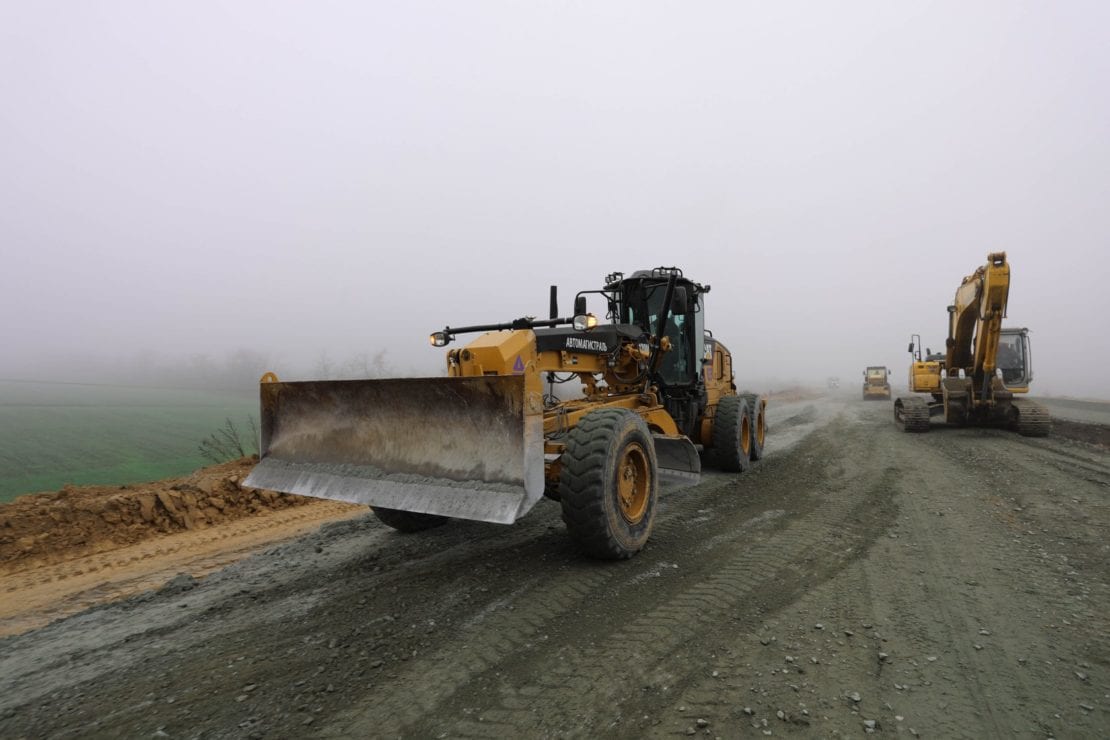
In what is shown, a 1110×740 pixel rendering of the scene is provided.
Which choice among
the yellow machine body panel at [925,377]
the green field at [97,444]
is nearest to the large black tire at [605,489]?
the green field at [97,444]

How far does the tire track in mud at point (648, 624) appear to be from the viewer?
254 centimetres

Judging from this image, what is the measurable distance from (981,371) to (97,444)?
18751 millimetres

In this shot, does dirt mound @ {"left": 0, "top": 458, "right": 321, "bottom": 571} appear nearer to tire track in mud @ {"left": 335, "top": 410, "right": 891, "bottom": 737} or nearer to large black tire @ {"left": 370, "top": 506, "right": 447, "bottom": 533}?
large black tire @ {"left": 370, "top": 506, "right": 447, "bottom": 533}

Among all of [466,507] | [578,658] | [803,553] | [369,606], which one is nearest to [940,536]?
[803,553]

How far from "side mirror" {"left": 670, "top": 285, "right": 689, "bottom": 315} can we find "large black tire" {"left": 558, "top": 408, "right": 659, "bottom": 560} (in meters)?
3.27

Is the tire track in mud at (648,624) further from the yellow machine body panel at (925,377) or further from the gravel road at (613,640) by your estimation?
the yellow machine body panel at (925,377)

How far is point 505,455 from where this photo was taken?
396 cm

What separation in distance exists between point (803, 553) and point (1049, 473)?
19.4 ft

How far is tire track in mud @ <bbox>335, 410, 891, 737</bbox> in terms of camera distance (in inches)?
100

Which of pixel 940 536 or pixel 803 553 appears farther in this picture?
pixel 940 536

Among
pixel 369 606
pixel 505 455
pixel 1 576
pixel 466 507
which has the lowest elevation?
pixel 1 576

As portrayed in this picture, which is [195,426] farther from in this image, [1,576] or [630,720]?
[630,720]

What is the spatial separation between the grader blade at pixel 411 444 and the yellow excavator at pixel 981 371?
13.2m

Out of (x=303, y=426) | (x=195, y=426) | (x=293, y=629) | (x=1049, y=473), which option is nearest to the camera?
(x=293, y=629)
